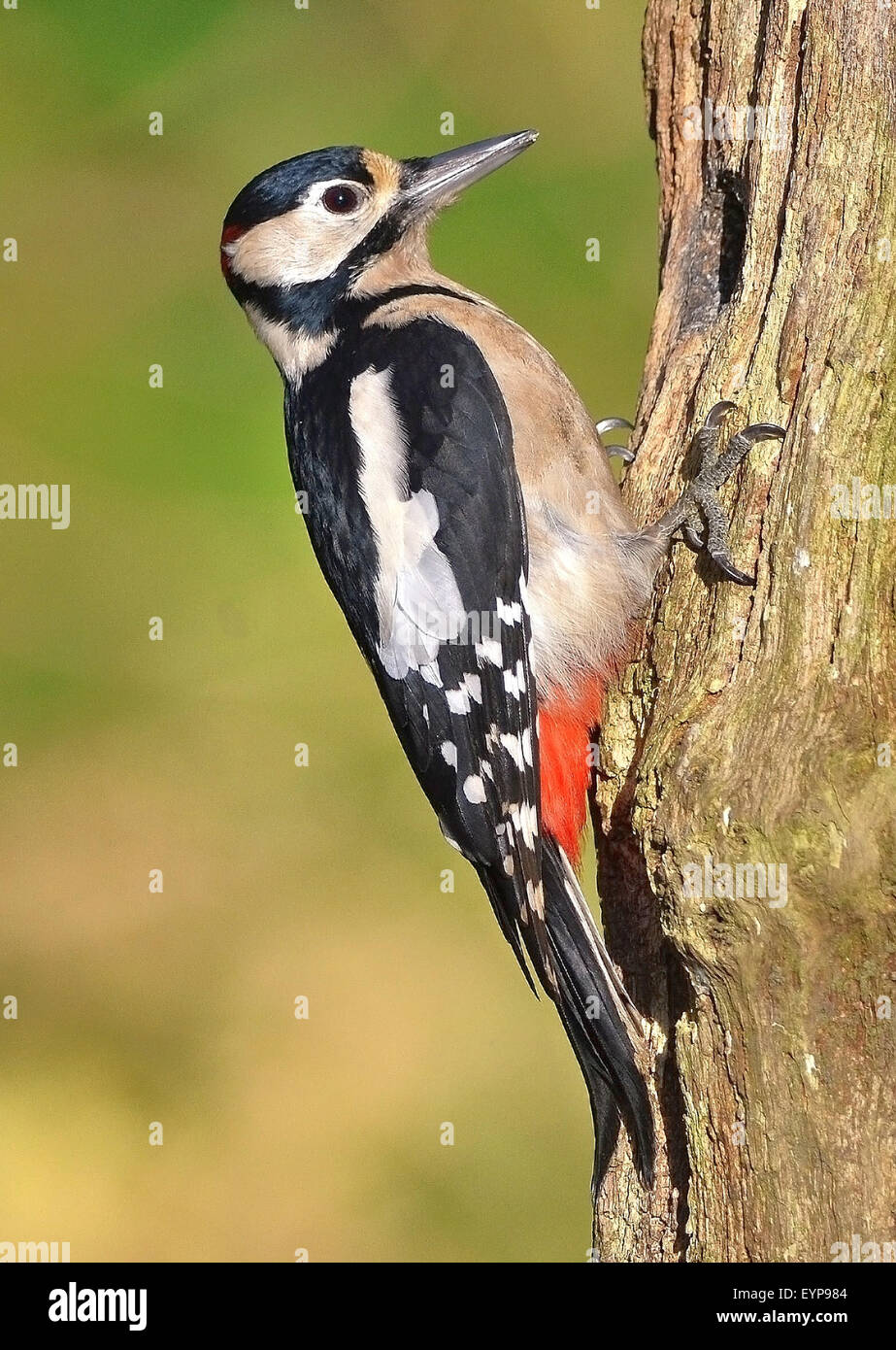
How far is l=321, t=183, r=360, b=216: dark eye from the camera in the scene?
3.16 m

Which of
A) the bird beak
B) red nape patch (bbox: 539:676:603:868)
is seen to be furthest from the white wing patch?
the bird beak

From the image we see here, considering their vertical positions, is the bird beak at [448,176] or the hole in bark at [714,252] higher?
the bird beak at [448,176]

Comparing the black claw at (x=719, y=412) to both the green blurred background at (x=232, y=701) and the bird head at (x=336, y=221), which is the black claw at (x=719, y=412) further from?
the green blurred background at (x=232, y=701)

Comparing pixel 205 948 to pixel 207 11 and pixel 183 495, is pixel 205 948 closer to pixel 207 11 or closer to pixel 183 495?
pixel 183 495

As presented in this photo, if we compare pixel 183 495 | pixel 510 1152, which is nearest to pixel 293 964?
pixel 510 1152

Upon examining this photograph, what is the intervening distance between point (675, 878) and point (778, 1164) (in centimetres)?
48

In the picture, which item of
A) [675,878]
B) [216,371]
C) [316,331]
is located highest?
[216,371]

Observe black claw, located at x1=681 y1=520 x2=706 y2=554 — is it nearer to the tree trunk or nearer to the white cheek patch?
the tree trunk

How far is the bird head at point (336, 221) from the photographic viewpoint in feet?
10.3

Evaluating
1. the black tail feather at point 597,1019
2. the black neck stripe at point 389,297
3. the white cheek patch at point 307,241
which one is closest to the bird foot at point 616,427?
the black neck stripe at point 389,297

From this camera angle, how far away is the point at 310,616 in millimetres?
5055

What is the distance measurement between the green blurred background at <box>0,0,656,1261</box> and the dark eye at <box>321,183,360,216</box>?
1.77 metres

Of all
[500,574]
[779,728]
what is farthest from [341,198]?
[779,728]

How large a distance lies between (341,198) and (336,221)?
5 cm
